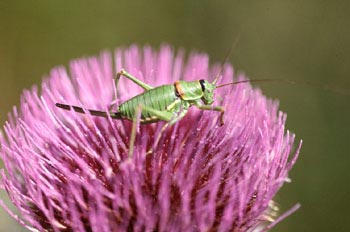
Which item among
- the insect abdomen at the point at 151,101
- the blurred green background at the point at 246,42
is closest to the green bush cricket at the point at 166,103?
the insect abdomen at the point at 151,101

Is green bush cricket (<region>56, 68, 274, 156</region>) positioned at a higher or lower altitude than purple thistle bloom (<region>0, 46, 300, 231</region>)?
higher

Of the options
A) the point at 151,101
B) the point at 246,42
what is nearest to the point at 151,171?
the point at 151,101

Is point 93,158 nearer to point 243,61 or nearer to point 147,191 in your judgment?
point 147,191

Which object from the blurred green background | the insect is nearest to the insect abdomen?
the insect

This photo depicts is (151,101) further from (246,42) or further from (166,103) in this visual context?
(246,42)

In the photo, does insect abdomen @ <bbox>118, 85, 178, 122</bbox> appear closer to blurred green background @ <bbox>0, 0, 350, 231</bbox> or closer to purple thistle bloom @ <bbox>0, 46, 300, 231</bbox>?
purple thistle bloom @ <bbox>0, 46, 300, 231</bbox>

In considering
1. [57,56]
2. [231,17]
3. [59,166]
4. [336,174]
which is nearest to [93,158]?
[59,166]
